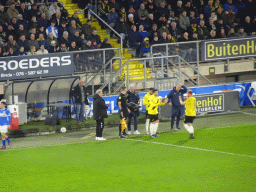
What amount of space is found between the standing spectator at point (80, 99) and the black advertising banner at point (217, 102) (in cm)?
576

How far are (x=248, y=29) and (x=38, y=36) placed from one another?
546 inches

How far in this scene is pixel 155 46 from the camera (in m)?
27.9

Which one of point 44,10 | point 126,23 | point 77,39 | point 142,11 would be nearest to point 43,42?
point 77,39

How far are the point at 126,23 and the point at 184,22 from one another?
3.63 metres

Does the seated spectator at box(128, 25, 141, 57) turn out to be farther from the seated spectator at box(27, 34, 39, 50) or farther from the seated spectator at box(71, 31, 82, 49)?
the seated spectator at box(27, 34, 39, 50)

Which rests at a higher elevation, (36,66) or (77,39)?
(77,39)

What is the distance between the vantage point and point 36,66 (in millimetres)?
24828

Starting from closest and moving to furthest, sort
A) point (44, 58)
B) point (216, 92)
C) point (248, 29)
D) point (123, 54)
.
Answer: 1. point (44, 58)
2. point (216, 92)
3. point (123, 54)
4. point (248, 29)

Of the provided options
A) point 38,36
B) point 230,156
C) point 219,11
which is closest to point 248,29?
point 219,11

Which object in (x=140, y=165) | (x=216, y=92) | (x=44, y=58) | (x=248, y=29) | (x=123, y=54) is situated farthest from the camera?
(x=248, y=29)

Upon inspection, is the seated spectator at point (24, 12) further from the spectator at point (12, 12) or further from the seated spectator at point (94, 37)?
the seated spectator at point (94, 37)

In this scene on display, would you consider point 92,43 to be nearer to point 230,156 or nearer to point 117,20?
point 117,20

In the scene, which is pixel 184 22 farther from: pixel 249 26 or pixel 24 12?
pixel 24 12

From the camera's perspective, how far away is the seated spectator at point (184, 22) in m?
31.2
